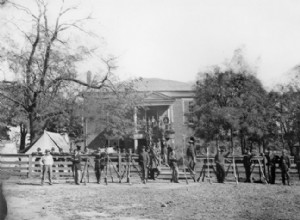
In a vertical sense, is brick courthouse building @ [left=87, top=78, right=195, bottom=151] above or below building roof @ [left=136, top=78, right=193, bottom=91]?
A: below

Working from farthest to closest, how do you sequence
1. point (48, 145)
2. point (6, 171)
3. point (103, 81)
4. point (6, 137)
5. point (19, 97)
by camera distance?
point (6, 137) → point (103, 81) → point (19, 97) → point (48, 145) → point (6, 171)

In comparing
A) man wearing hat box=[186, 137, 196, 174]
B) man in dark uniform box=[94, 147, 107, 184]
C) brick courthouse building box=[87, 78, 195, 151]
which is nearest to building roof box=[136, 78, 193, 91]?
brick courthouse building box=[87, 78, 195, 151]

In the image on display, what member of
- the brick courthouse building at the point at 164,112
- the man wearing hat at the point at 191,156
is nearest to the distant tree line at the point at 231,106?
the brick courthouse building at the point at 164,112

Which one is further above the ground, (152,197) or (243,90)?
(243,90)

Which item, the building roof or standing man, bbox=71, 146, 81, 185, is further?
the building roof

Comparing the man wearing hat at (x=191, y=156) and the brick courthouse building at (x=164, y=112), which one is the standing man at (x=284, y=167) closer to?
the man wearing hat at (x=191, y=156)

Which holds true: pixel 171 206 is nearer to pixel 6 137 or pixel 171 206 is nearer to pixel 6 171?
pixel 6 171

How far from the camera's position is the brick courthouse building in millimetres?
36281

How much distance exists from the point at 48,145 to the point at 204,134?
43.5 feet

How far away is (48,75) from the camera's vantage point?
21.7 meters

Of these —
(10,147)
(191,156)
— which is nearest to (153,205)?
(191,156)

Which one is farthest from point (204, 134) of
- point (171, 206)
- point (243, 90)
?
point (171, 206)

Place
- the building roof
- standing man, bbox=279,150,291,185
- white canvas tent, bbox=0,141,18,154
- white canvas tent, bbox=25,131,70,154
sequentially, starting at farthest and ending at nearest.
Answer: the building roof → white canvas tent, bbox=0,141,18,154 → white canvas tent, bbox=25,131,70,154 → standing man, bbox=279,150,291,185

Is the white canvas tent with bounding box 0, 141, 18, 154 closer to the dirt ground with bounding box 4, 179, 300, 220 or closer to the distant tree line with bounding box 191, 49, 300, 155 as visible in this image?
the distant tree line with bounding box 191, 49, 300, 155
